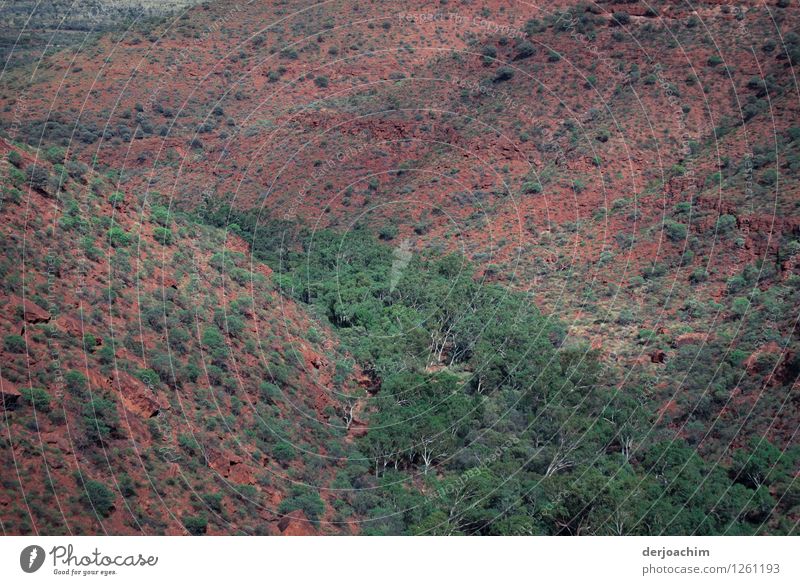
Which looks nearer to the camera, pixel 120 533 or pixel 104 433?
pixel 120 533

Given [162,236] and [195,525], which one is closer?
[195,525]

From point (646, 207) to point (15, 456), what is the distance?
205 ft

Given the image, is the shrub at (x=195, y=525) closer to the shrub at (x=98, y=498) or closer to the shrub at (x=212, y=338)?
the shrub at (x=98, y=498)

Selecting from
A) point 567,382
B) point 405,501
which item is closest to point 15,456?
point 405,501

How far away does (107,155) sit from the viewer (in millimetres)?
125500

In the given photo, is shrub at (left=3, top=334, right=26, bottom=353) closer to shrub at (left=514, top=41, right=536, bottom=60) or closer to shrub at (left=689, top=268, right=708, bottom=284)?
shrub at (left=689, top=268, right=708, bottom=284)

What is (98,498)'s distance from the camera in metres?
46.2

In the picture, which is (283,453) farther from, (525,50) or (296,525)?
(525,50)

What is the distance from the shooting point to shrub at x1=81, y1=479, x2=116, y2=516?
150ft

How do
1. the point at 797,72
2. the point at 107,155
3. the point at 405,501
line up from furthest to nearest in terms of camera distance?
the point at 107,155
the point at 797,72
the point at 405,501

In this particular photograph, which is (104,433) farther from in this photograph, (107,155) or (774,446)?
(107,155)

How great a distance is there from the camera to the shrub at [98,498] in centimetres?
4575

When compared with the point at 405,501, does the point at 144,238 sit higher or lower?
higher

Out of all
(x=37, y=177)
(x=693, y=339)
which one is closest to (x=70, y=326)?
(x=37, y=177)
